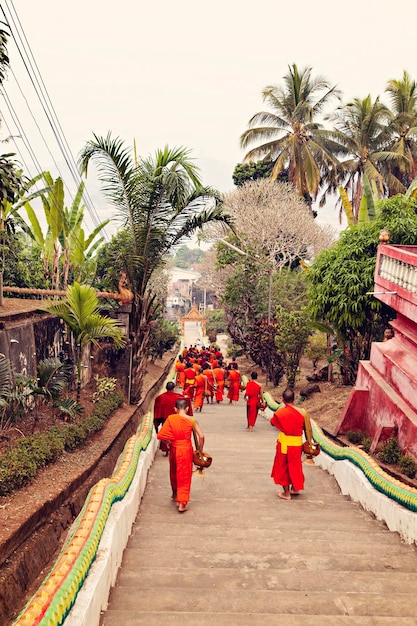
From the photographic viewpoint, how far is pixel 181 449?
6391 millimetres

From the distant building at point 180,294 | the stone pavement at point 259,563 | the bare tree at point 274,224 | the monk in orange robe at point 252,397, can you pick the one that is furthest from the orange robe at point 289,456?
the distant building at point 180,294

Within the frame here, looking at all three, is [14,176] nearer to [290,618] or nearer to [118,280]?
[290,618]

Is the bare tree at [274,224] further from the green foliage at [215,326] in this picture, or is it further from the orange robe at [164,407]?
the orange robe at [164,407]

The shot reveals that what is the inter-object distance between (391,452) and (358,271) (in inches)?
218

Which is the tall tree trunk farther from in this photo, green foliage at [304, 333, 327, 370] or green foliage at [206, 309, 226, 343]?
green foliage at [206, 309, 226, 343]

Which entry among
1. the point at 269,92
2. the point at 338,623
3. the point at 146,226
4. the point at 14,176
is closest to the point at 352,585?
the point at 338,623

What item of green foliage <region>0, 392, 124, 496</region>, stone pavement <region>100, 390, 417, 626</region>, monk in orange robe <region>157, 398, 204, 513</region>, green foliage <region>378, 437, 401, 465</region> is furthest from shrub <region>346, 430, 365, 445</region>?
green foliage <region>0, 392, 124, 496</region>

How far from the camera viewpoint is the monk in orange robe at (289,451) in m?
6.87

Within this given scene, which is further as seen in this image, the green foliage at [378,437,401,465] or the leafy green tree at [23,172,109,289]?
the leafy green tree at [23,172,109,289]

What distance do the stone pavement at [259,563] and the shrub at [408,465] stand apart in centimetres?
114

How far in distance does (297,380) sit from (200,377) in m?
6.97

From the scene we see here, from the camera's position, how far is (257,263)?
86.1 ft

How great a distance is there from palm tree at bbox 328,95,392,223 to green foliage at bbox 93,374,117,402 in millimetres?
20252

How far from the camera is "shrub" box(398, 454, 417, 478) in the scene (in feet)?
25.3
